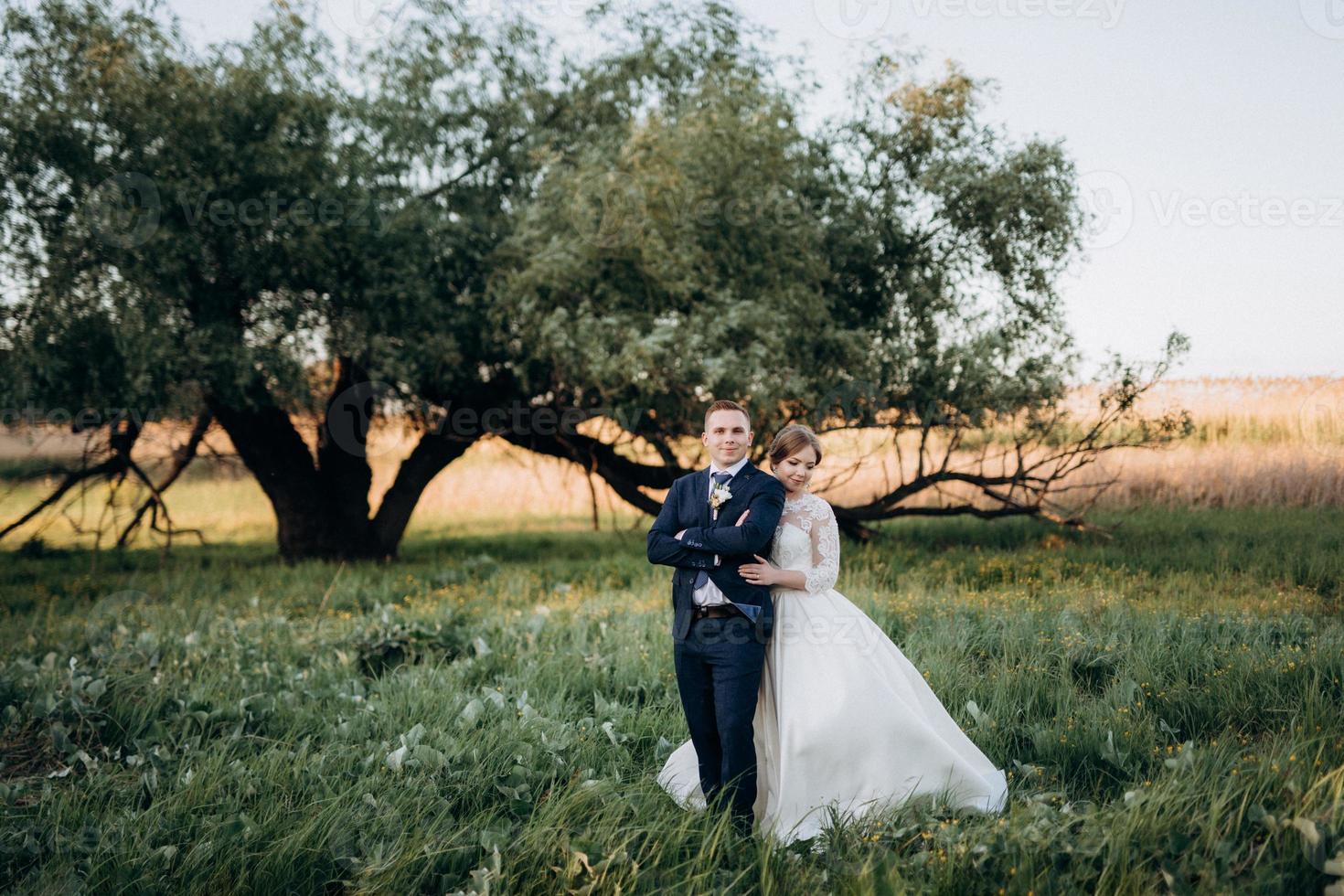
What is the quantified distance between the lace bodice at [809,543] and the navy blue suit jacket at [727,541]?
3.3 inches

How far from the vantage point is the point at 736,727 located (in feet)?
13.2

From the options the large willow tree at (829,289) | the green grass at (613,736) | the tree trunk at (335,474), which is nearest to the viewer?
the green grass at (613,736)

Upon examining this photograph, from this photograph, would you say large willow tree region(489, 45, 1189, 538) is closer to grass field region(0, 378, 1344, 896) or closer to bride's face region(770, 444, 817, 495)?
grass field region(0, 378, 1344, 896)

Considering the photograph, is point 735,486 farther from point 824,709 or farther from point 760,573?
point 824,709

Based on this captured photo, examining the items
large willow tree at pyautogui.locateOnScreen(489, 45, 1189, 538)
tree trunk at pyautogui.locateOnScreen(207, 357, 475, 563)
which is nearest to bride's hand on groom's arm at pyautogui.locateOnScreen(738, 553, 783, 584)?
large willow tree at pyautogui.locateOnScreen(489, 45, 1189, 538)

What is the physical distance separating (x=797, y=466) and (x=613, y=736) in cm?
208

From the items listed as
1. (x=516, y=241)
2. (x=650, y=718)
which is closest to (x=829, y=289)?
(x=516, y=241)

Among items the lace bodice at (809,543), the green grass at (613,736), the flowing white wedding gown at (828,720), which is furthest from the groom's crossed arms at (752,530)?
the green grass at (613,736)

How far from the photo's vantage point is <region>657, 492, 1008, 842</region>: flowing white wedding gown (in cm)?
405

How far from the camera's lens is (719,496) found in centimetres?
404

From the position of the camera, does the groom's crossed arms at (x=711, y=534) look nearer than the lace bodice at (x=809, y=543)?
Yes

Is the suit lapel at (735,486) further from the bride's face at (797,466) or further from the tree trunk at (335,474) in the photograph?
the tree trunk at (335,474)

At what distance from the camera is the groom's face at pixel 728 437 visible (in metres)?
4.09

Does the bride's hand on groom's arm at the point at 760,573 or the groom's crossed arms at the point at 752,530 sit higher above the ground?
the groom's crossed arms at the point at 752,530
